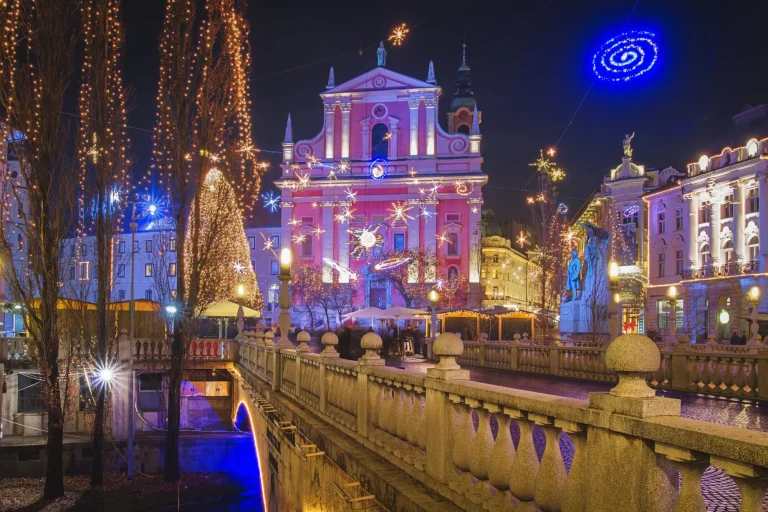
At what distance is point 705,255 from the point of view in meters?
46.8

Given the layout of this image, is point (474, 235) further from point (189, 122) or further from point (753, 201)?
point (189, 122)

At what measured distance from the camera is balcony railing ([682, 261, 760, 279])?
41.4 metres

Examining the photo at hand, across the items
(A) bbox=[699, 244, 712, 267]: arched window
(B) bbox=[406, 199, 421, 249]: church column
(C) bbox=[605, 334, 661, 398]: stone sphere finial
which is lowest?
(C) bbox=[605, 334, 661, 398]: stone sphere finial

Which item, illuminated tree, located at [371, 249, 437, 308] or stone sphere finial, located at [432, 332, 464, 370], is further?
illuminated tree, located at [371, 249, 437, 308]

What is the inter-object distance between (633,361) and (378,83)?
194ft

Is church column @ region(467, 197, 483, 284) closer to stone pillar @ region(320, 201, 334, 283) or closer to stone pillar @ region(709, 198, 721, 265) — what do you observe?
stone pillar @ region(320, 201, 334, 283)

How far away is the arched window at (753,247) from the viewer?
41.8 m

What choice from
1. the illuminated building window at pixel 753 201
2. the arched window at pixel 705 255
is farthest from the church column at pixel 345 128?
the illuminated building window at pixel 753 201

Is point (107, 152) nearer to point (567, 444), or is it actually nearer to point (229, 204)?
point (229, 204)

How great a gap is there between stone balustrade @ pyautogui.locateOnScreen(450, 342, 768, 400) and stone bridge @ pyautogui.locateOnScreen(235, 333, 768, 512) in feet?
14.0

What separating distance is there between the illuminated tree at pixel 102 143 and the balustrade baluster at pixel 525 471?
18.6 meters

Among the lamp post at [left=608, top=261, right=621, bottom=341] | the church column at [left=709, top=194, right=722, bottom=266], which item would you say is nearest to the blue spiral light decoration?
the lamp post at [left=608, top=261, right=621, bottom=341]

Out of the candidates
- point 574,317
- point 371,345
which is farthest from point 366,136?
point 371,345

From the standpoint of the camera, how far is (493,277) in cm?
9169
